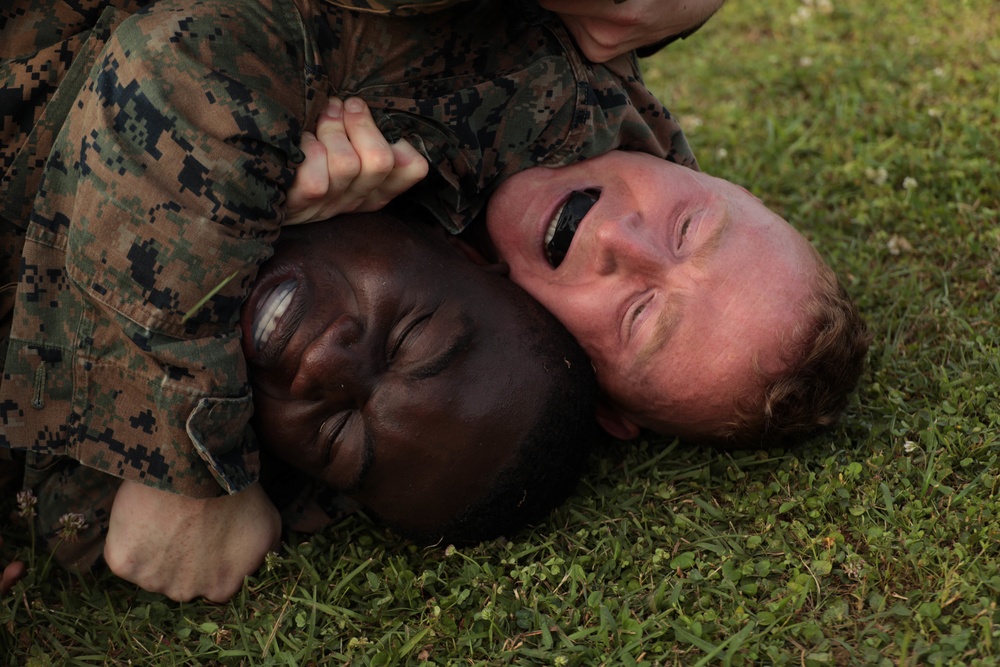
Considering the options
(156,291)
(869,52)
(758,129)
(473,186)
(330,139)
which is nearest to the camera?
(156,291)

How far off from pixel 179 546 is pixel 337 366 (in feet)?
2.51

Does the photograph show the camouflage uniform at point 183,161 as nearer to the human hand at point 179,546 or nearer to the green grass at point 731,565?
the human hand at point 179,546

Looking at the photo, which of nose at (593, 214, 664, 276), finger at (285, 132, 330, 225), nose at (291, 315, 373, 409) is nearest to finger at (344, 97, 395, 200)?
finger at (285, 132, 330, 225)

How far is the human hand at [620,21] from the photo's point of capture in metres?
2.92

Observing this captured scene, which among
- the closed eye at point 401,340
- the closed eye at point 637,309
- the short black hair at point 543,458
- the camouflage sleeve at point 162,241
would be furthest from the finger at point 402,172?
the closed eye at point 637,309

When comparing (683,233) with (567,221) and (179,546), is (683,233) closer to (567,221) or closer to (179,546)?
(567,221)

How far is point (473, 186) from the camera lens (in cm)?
304

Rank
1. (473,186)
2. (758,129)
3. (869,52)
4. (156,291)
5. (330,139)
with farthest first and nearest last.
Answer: (869,52) → (758,129) → (473,186) → (330,139) → (156,291)

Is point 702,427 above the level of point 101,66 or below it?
below

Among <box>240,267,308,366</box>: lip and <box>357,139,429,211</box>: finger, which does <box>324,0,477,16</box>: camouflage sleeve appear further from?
<box>240,267,308,366</box>: lip

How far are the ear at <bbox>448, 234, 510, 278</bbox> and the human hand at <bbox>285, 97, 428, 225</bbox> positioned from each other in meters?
0.34

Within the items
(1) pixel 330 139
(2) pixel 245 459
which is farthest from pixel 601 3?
(2) pixel 245 459

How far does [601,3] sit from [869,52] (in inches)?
107

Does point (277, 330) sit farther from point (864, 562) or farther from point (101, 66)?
point (864, 562)
